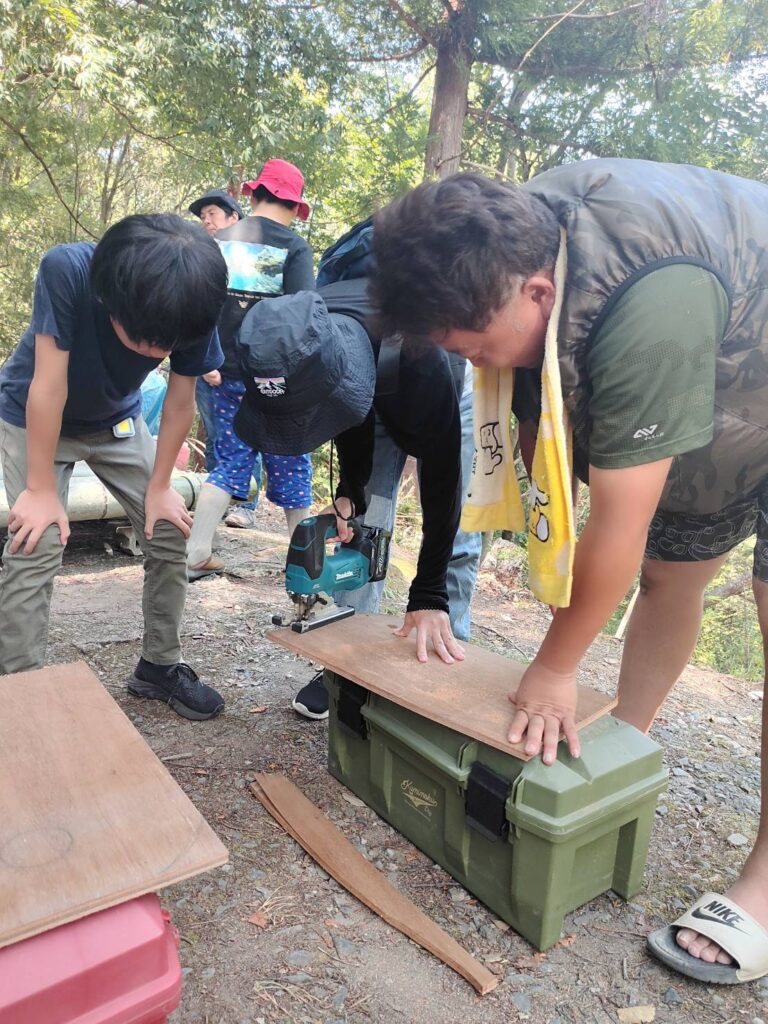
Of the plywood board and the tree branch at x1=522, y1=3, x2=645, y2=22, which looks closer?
the plywood board

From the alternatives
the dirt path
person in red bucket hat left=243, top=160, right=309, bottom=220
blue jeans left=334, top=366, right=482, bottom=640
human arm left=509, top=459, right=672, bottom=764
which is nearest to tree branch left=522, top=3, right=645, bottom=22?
person in red bucket hat left=243, top=160, right=309, bottom=220

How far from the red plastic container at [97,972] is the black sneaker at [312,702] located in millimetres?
1463

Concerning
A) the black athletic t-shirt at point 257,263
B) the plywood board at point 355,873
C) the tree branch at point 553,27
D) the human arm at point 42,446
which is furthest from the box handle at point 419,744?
the tree branch at point 553,27

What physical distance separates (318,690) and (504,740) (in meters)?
1.18

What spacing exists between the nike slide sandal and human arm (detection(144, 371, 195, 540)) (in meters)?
1.80

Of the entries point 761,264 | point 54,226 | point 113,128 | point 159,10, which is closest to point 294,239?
point 761,264

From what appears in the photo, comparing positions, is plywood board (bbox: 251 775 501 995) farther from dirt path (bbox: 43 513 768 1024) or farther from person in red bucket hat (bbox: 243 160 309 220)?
person in red bucket hat (bbox: 243 160 309 220)

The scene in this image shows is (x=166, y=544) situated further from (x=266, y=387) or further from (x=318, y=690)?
(x=266, y=387)

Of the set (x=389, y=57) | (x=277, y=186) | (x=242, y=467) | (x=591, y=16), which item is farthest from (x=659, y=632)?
(x=389, y=57)

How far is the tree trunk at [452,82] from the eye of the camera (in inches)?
258

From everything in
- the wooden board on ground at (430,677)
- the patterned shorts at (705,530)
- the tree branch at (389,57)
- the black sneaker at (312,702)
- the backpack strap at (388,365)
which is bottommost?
the black sneaker at (312,702)

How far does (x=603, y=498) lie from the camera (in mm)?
1283

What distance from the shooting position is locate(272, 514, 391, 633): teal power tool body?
2000mm

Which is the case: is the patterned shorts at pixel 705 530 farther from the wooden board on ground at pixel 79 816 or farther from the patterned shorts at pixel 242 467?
the patterned shorts at pixel 242 467
